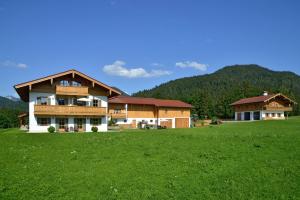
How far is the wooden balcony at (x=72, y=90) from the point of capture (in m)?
39.0

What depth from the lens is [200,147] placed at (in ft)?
54.9

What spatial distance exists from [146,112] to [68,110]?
945 inches

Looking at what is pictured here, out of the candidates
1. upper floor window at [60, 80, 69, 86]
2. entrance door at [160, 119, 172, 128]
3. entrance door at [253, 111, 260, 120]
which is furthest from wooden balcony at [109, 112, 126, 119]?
entrance door at [253, 111, 260, 120]

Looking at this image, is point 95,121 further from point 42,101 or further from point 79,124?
point 42,101

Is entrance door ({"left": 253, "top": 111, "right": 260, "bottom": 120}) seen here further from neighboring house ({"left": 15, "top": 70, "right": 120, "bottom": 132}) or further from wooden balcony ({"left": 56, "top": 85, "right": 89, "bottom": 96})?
wooden balcony ({"left": 56, "top": 85, "right": 89, "bottom": 96})

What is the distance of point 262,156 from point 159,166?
508cm

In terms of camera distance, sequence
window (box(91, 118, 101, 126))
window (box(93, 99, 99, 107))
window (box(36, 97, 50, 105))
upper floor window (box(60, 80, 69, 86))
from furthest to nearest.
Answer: window (box(93, 99, 99, 107))
window (box(91, 118, 101, 126))
upper floor window (box(60, 80, 69, 86))
window (box(36, 97, 50, 105))

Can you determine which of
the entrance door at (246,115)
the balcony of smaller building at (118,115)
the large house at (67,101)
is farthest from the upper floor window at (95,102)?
the entrance door at (246,115)

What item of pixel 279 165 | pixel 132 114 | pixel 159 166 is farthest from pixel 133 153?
pixel 132 114

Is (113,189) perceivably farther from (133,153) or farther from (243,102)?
(243,102)

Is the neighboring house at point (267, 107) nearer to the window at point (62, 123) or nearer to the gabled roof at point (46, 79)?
the gabled roof at point (46, 79)

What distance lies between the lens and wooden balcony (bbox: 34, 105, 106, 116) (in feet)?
122

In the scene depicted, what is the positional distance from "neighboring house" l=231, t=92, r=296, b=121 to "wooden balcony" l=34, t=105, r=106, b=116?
45.5m

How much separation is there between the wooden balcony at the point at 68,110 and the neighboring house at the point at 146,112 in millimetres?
14121
